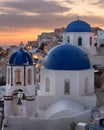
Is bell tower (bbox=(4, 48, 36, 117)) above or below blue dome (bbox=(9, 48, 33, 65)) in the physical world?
Answer: below

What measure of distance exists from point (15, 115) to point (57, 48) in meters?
4.04

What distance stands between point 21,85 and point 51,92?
2.18 metres

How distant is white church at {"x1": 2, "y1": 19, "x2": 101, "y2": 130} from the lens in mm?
14141

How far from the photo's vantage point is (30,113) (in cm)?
1522

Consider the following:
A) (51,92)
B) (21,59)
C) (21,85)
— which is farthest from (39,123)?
(51,92)

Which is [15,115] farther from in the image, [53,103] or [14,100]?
[53,103]

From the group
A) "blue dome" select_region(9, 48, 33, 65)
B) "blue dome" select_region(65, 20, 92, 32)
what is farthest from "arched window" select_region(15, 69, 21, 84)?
"blue dome" select_region(65, 20, 92, 32)

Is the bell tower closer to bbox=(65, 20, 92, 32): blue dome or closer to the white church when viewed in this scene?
the white church

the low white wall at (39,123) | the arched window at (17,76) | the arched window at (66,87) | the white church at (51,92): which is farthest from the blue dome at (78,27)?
the low white wall at (39,123)

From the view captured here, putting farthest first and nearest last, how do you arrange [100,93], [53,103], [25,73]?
1. [100,93]
2. [53,103]
3. [25,73]

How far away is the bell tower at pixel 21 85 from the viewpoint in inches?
593

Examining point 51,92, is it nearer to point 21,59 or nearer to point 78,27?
point 21,59

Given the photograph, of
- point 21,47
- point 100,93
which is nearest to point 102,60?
point 100,93

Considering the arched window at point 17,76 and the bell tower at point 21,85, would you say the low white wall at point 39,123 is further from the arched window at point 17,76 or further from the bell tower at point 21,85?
the arched window at point 17,76
